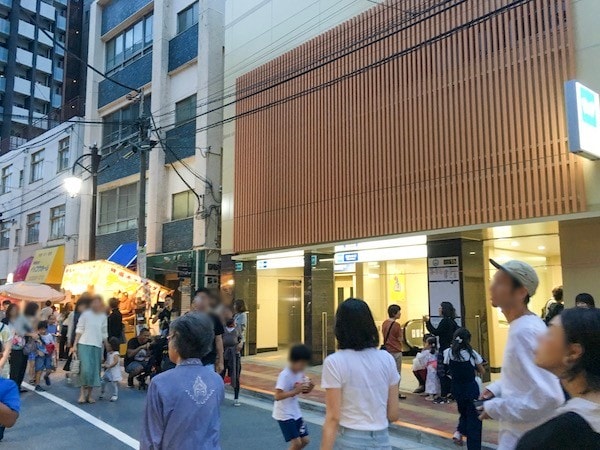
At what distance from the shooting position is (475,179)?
35.1 feet

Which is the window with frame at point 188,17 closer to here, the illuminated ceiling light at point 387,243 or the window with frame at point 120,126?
the window with frame at point 120,126

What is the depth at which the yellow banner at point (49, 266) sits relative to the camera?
26.8 meters

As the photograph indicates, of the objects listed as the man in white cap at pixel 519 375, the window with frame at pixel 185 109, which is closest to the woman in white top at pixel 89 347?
the man in white cap at pixel 519 375

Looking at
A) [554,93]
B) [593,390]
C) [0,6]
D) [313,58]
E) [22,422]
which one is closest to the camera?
[593,390]

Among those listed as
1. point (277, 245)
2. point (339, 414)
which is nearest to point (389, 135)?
point (277, 245)

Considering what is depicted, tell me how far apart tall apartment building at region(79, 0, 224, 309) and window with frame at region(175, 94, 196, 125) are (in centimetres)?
4

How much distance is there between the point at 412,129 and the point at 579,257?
4.16 m

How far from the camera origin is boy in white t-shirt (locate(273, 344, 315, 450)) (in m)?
5.00

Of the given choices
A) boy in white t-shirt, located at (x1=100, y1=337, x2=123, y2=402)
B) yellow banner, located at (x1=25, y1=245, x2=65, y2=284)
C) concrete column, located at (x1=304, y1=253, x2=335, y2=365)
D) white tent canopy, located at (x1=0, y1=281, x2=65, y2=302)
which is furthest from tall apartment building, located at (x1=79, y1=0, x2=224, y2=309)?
boy in white t-shirt, located at (x1=100, y1=337, x2=123, y2=402)

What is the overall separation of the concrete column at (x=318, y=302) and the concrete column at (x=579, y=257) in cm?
636

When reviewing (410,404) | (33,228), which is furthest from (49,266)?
(410,404)

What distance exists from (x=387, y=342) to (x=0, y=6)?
177ft

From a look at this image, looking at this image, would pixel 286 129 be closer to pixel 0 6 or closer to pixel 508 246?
pixel 508 246

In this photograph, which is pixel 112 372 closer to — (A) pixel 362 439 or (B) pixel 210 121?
(A) pixel 362 439
